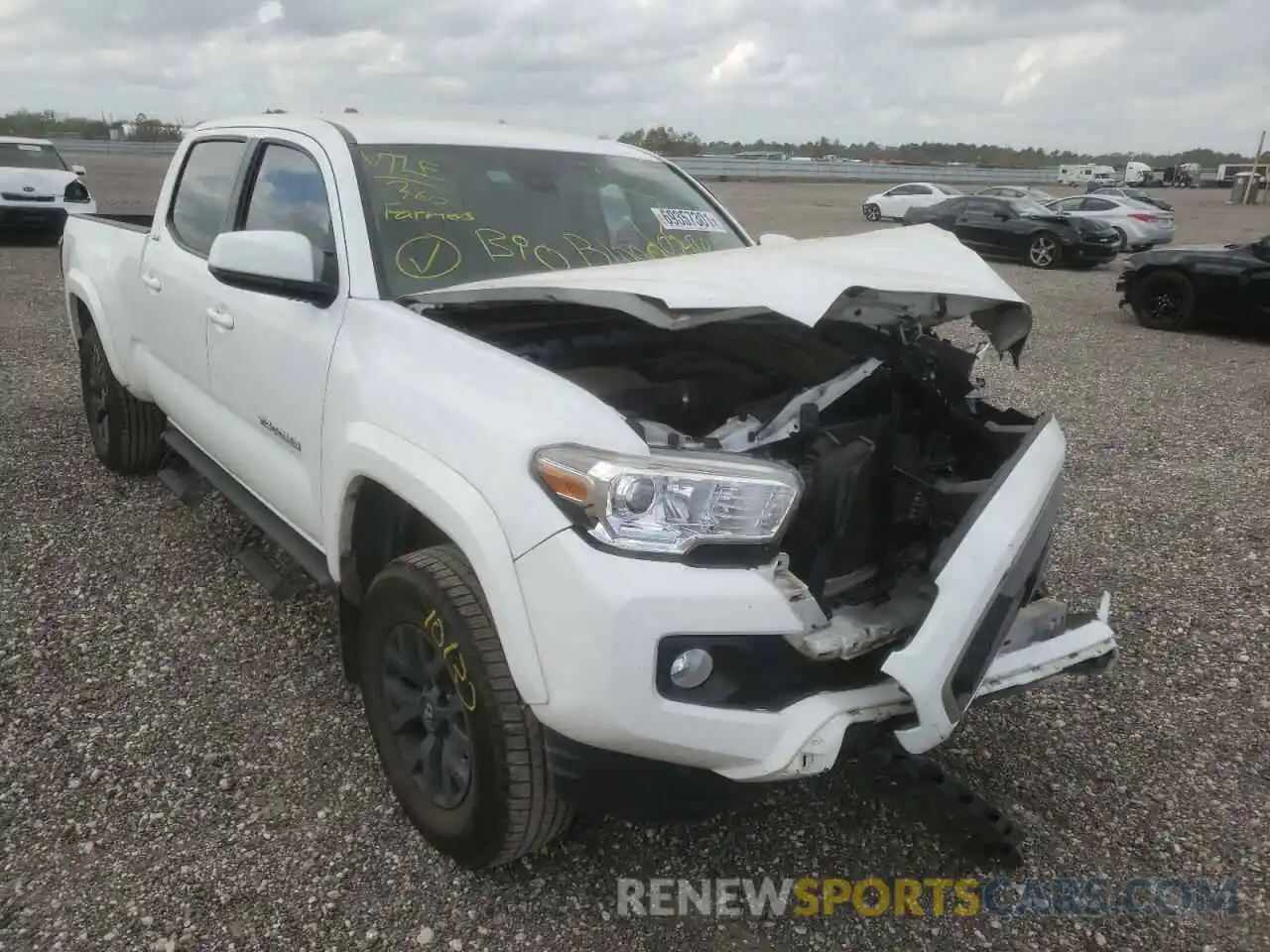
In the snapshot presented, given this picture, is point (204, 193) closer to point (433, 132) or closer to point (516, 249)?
point (433, 132)

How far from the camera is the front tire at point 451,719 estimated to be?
83.8 inches

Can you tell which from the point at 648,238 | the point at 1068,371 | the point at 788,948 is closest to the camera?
the point at 788,948

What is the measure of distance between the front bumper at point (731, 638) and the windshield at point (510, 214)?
1.35 meters

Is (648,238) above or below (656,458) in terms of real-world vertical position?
above

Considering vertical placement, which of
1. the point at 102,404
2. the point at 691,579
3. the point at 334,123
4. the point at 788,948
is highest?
the point at 334,123

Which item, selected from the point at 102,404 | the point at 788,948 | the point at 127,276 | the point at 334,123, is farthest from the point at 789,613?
the point at 102,404

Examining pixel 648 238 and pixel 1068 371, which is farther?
pixel 1068 371

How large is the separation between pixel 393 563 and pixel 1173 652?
300 centimetres

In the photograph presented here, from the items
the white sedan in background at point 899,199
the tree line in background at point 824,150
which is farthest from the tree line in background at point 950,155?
the white sedan in background at point 899,199

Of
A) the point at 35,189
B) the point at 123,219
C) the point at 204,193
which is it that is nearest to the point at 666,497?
the point at 204,193

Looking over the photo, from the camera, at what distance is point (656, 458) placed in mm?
1998

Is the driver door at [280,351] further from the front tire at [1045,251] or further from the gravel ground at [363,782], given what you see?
the front tire at [1045,251]

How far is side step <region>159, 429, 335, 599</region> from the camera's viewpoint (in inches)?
123

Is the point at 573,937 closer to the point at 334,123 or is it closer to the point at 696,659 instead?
the point at 696,659
